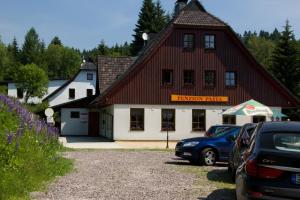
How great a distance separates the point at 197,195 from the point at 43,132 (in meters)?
6.91

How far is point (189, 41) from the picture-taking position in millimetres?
39656

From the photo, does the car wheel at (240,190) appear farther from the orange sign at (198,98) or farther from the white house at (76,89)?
the white house at (76,89)

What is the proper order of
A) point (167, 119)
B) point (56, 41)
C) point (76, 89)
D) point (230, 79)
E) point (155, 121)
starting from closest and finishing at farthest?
1. point (155, 121)
2. point (167, 119)
3. point (230, 79)
4. point (76, 89)
5. point (56, 41)

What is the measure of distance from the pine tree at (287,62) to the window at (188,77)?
828 inches

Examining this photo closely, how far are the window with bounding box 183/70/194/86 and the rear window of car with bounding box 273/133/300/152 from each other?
3104 centimetres

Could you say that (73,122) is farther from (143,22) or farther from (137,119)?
(143,22)

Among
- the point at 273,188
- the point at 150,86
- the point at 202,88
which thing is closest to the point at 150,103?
the point at 150,86

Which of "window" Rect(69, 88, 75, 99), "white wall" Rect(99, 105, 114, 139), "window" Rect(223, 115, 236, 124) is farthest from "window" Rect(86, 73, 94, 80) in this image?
"window" Rect(223, 115, 236, 124)

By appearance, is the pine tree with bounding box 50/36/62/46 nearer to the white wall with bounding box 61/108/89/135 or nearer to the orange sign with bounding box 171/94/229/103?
the white wall with bounding box 61/108/89/135

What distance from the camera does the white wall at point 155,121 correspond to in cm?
3822

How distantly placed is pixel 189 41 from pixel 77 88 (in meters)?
34.9

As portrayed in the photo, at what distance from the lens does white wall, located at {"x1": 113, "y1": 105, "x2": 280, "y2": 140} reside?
125 ft

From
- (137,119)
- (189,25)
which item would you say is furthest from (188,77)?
(137,119)

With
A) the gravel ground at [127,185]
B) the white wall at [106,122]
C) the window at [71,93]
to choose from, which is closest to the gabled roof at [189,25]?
the white wall at [106,122]
